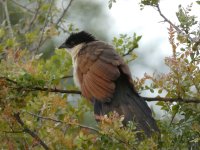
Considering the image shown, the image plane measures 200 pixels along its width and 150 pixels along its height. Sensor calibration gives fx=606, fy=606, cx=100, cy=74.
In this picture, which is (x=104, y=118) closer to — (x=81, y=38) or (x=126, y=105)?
(x=126, y=105)

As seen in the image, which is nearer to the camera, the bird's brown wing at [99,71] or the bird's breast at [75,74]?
the bird's brown wing at [99,71]

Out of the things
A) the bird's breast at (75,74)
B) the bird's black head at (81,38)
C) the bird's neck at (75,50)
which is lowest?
the bird's breast at (75,74)

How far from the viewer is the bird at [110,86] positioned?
3.23 metres

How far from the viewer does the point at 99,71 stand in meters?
3.44

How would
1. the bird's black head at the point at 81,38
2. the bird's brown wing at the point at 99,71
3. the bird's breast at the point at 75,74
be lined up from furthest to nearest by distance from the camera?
the bird's black head at the point at 81,38
the bird's breast at the point at 75,74
the bird's brown wing at the point at 99,71

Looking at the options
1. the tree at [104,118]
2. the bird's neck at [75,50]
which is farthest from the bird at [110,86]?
the bird's neck at [75,50]

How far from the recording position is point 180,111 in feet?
9.18

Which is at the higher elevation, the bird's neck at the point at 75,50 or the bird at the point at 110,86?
the bird's neck at the point at 75,50

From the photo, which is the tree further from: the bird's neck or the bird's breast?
the bird's neck

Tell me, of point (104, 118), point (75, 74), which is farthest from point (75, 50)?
point (104, 118)

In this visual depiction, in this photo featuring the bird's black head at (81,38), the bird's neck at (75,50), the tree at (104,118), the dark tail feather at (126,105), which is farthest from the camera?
the bird's black head at (81,38)

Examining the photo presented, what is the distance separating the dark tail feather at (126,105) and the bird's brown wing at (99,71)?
0.05m

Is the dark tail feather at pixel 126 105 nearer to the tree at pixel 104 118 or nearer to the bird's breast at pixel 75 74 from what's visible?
the tree at pixel 104 118

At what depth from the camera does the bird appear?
3230mm
